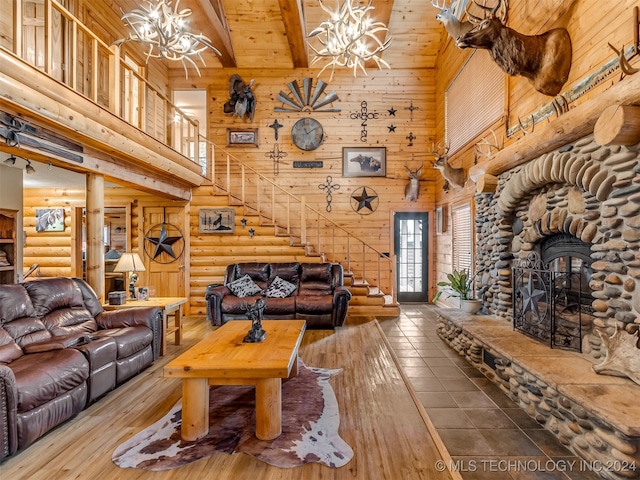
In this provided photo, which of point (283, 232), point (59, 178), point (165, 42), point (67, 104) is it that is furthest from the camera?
point (283, 232)

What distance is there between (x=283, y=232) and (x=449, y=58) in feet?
15.5

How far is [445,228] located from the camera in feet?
21.5

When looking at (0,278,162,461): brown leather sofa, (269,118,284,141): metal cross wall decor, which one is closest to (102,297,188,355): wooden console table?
(0,278,162,461): brown leather sofa

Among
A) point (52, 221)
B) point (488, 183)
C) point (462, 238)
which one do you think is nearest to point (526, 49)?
point (488, 183)

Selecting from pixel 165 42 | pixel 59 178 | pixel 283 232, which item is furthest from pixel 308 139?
pixel 59 178

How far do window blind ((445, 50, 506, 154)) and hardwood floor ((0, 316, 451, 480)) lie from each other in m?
3.70

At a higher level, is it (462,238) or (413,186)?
(413,186)

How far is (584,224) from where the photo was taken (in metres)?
2.70

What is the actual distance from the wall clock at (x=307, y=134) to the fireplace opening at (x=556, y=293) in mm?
5037

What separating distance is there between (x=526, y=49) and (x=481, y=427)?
3.34 metres

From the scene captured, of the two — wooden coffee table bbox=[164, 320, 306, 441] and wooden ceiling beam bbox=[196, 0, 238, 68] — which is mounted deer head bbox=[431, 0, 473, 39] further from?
wooden ceiling beam bbox=[196, 0, 238, 68]

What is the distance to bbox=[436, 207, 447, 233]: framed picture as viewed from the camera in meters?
6.57

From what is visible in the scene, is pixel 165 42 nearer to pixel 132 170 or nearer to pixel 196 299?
pixel 132 170

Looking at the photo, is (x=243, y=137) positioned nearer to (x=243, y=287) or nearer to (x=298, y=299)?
(x=243, y=287)
